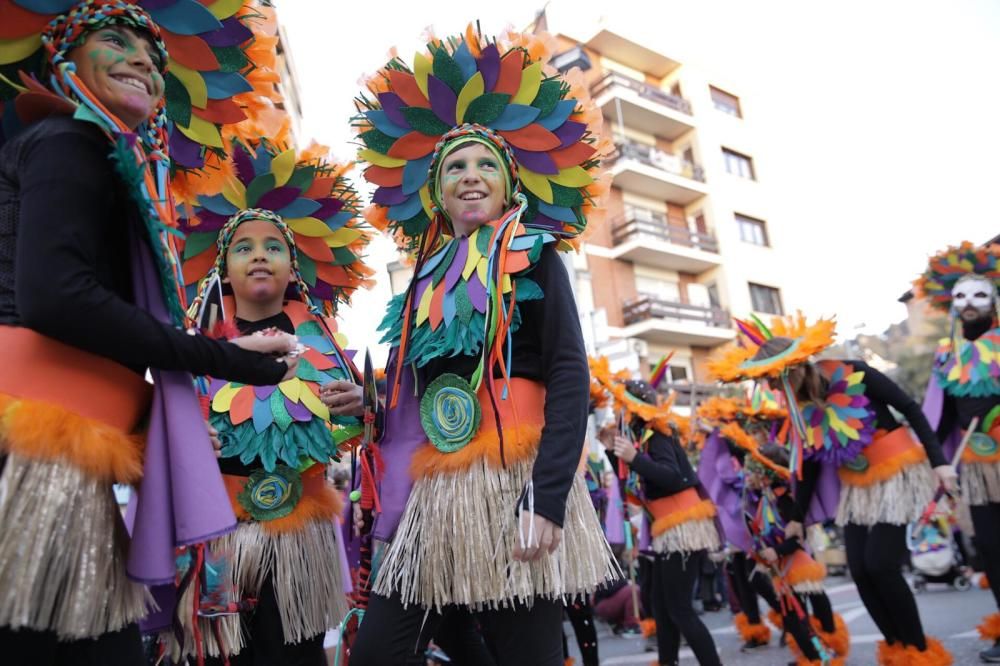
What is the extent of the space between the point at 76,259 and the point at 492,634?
1364mm

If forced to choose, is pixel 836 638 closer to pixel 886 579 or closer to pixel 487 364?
pixel 886 579

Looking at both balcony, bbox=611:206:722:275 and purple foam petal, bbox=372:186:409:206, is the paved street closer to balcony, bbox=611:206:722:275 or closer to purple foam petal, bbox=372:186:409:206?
purple foam petal, bbox=372:186:409:206

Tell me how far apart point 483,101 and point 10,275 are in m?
1.73

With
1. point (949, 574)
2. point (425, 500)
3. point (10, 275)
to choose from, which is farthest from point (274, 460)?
point (949, 574)

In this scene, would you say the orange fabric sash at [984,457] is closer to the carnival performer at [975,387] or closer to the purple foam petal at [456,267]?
the carnival performer at [975,387]

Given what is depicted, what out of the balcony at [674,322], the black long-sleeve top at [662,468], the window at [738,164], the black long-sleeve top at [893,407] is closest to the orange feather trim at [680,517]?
the black long-sleeve top at [662,468]

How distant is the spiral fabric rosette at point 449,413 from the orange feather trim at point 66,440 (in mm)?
867

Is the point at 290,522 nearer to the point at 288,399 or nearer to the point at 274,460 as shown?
the point at 274,460

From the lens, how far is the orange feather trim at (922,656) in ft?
13.2

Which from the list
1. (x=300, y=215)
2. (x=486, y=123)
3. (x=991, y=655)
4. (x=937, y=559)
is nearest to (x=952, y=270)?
(x=991, y=655)

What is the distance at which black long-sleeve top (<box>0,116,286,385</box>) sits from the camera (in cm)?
132

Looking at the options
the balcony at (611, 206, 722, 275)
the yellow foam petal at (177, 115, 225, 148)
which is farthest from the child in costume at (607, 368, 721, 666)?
the balcony at (611, 206, 722, 275)

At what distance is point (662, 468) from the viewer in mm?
4824

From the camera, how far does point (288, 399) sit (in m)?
2.76
